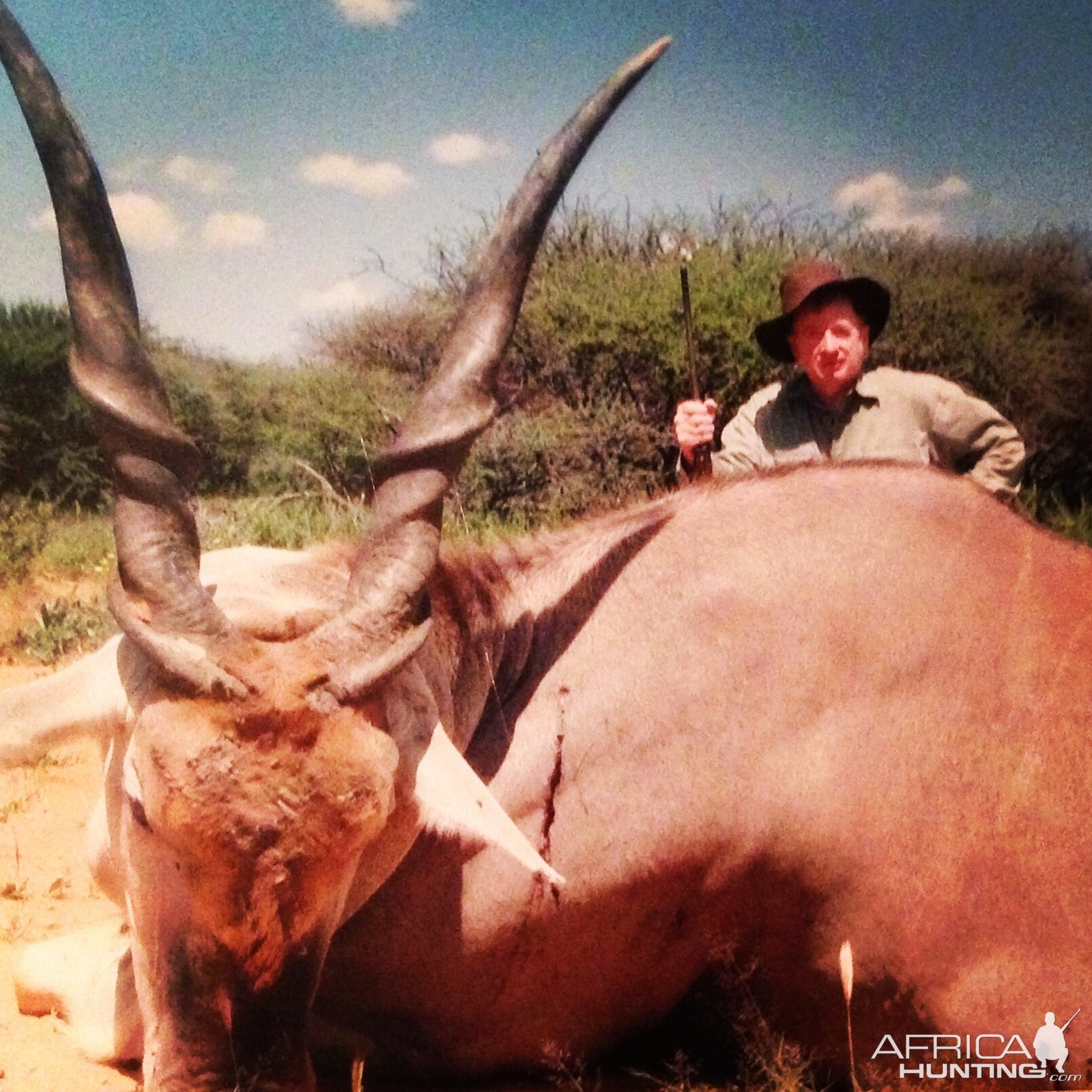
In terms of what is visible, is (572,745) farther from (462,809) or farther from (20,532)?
(20,532)

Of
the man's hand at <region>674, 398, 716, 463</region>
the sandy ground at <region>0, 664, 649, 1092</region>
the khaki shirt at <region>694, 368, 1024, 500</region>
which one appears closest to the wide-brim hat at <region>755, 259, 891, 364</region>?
the khaki shirt at <region>694, 368, 1024, 500</region>

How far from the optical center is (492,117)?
5.70 m

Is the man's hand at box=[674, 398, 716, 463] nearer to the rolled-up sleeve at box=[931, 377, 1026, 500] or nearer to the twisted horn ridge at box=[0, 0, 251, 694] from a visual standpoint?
the rolled-up sleeve at box=[931, 377, 1026, 500]

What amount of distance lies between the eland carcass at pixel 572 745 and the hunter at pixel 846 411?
132 cm

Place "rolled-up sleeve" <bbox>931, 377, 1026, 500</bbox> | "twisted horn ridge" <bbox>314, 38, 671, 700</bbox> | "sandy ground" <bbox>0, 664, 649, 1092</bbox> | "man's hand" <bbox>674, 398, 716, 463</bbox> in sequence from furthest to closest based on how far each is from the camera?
"man's hand" <bbox>674, 398, 716, 463</bbox>, "rolled-up sleeve" <bbox>931, 377, 1026, 500</bbox>, "sandy ground" <bbox>0, 664, 649, 1092</bbox>, "twisted horn ridge" <bbox>314, 38, 671, 700</bbox>

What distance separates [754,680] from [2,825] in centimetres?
313

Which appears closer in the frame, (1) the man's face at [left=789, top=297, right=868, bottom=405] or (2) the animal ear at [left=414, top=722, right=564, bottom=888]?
(2) the animal ear at [left=414, top=722, right=564, bottom=888]

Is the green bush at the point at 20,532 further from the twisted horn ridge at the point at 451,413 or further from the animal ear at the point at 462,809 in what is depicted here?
the animal ear at the point at 462,809

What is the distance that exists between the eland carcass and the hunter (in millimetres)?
1324

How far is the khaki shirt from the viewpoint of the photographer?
12.7 feet

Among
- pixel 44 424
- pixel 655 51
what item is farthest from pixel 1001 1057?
pixel 44 424

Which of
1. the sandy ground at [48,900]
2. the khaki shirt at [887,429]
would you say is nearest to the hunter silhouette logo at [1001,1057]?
the sandy ground at [48,900]

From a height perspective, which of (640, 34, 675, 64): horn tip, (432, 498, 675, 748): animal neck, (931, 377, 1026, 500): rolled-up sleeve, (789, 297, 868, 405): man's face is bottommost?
(432, 498, 675, 748): animal neck


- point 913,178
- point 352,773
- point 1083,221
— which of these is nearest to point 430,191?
point 913,178
